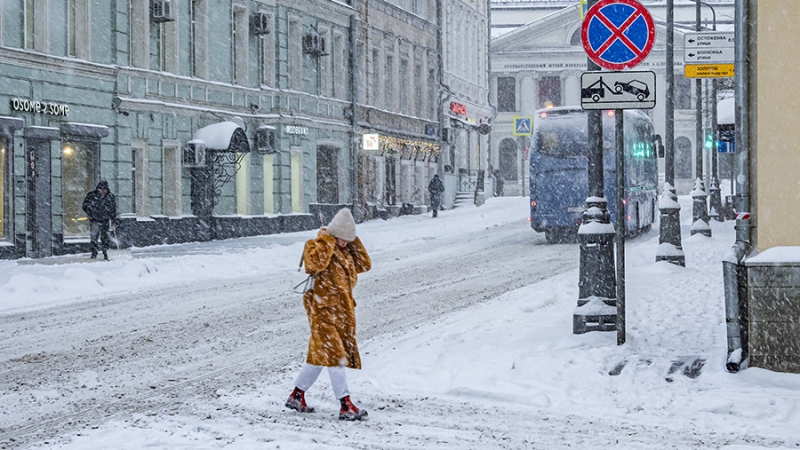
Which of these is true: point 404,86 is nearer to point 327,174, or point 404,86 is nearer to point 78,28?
point 327,174

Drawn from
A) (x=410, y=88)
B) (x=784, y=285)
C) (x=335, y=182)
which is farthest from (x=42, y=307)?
(x=410, y=88)

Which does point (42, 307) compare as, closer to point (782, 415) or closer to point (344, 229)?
point (344, 229)

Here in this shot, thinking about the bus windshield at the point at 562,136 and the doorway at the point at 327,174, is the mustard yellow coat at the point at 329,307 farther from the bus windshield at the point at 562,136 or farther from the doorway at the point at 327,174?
the doorway at the point at 327,174

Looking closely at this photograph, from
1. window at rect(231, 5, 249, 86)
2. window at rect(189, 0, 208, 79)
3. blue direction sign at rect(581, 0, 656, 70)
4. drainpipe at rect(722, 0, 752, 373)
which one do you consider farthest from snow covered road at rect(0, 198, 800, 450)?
window at rect(231, 5, 249, 86)

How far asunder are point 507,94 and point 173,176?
53782 mm

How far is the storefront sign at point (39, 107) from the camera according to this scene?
22953mm

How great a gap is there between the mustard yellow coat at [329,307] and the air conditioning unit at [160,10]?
20737 mm

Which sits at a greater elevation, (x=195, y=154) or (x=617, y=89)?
(x=195, y=154)

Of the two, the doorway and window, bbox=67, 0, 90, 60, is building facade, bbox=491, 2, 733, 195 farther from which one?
window, bbox=67, 0, 90, 60

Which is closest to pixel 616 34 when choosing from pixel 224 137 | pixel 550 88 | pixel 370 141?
pixel 224 137

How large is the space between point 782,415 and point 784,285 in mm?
1509

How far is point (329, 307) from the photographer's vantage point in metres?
7.86

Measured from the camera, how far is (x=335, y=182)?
1531 inches

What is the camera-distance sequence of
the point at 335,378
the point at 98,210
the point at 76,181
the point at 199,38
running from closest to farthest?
1. the point at 335,378
2. the point at 98,210
3. the point at 76,181
4. the point at 199,38
